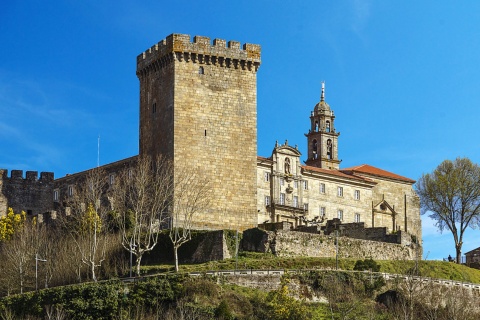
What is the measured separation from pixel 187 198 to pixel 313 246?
8001mm

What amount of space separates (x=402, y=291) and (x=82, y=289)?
681 inches

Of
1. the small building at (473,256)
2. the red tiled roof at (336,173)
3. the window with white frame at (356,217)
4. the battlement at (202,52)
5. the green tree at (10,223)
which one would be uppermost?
the battlement at (202,52)

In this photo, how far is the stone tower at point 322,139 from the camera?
354 ft

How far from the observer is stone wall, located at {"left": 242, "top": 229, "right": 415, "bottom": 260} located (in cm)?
7125

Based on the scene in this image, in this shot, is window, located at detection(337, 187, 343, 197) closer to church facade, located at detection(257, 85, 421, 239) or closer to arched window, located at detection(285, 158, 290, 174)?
church facade, located at detection(257, 85, 421, 239)

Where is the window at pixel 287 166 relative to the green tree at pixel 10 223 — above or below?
above

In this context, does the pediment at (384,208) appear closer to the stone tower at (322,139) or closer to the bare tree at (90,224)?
the stone tower at (322,139)

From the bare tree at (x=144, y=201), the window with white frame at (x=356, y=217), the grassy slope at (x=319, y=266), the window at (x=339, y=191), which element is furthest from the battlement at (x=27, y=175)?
the window with white frame at (x=356, y=217)

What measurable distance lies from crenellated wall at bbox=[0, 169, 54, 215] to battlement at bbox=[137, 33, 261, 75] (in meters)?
12.2

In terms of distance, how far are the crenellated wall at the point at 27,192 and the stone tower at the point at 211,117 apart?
32.5 feet

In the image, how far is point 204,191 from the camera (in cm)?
7462

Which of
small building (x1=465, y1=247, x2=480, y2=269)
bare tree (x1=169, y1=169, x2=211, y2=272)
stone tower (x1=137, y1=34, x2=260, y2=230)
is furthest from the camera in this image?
small building (x1=465, y1=247, x2=480, y2=269)

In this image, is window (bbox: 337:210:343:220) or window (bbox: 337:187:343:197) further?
window (bbox: 337:187:343:197)

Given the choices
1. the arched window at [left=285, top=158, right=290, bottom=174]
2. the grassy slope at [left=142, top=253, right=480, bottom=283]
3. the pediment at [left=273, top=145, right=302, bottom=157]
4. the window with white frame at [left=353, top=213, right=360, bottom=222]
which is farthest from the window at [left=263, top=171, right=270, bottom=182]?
the grassy slope at [left=142, top=253, right=480, bottom=283]
